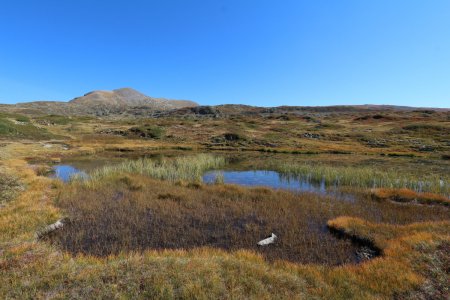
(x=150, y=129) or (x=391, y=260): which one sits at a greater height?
(x=150, y=129)

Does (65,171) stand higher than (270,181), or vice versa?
(65,171)

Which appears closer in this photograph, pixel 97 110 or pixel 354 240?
pixel 354 240

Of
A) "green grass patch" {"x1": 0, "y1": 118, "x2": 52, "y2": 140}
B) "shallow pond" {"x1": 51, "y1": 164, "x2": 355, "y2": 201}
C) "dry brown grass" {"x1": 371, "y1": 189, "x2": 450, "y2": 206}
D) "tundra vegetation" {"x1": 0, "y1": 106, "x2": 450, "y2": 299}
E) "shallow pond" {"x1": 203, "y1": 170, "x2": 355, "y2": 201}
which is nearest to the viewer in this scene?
"tundra vegetation" {"x1": 0, "y1": 106, "x2": 450, "y2": 299}

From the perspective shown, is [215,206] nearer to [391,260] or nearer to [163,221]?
[163,221]

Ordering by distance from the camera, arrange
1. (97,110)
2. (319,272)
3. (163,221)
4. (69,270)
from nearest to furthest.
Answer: (69,270) → (319,272) → (163,221) → (97,110)

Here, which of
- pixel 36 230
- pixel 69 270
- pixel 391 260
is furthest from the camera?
pixel 36 230

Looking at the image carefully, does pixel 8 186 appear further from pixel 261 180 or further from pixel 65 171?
pixel 261 180

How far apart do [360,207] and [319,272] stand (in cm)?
951

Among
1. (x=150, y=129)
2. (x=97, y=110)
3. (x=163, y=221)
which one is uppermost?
(x=97, y=110)

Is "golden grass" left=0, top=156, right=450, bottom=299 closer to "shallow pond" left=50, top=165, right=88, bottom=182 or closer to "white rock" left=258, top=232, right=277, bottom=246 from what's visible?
"white rock" left=258, top=232, right=277, bottom=246

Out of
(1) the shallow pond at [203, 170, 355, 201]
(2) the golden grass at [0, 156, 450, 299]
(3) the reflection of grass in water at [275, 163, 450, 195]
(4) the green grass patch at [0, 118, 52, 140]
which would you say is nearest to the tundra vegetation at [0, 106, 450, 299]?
(2) the golden grass at [0, 156, 450, 299]

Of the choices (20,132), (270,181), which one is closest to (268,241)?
(270,181)

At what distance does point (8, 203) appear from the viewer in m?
13.6

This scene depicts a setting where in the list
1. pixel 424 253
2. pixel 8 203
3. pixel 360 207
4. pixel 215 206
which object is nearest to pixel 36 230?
pixel 8 203
